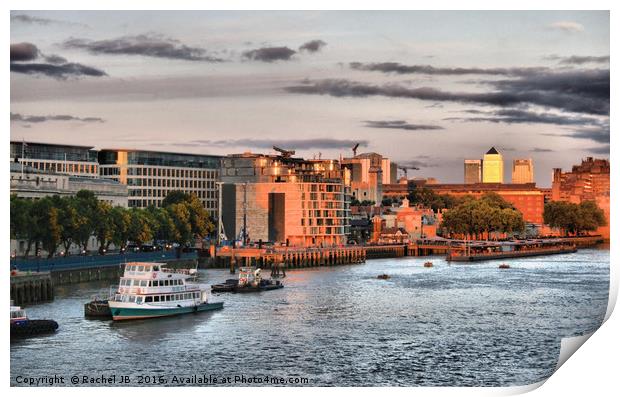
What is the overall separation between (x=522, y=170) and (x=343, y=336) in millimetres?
78129

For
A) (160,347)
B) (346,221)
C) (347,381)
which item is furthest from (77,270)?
(346,221)

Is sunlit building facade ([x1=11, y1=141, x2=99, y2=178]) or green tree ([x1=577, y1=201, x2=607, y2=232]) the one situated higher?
sunlit building facade ([x1=11, y1=141, x2=99, y2=178])

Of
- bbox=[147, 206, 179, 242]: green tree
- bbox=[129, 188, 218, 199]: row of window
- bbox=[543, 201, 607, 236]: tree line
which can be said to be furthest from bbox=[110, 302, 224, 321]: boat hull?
bbox=[543, 201, 607, 236]: tree line

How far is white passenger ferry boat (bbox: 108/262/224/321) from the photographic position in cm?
3759

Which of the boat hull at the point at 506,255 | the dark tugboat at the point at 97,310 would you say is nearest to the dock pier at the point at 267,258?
the boat hull at the point at 506,255

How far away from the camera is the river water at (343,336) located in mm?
28625

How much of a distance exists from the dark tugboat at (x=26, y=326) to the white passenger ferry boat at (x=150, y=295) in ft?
12.4

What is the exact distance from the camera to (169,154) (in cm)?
9188

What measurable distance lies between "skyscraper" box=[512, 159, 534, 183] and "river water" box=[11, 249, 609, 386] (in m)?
52.0

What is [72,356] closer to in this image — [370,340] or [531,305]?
[370,340]

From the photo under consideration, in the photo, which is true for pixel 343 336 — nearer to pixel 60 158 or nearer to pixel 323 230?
pixel 323 230

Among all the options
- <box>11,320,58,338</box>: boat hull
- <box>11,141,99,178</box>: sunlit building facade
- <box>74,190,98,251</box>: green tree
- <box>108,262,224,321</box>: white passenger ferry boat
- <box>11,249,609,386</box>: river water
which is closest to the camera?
<box>11,249,609,386</box>: river water

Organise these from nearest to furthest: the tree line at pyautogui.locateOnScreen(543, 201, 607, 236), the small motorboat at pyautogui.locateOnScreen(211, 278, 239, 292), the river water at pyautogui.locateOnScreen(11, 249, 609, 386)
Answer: the river water at pyautogui.locateOnScreen(11, 249, 609, 386) → the small motorboat at pyautogui.locateOnScreen(211, 278, 239, 292) → the tree line at pyautogui.locateOnScreen(543, 201, 607, 236)

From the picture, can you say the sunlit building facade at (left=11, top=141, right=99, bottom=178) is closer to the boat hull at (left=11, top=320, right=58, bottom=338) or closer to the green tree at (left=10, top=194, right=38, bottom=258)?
the green tree at (left=10, top=194, right=38, bottom=258)
